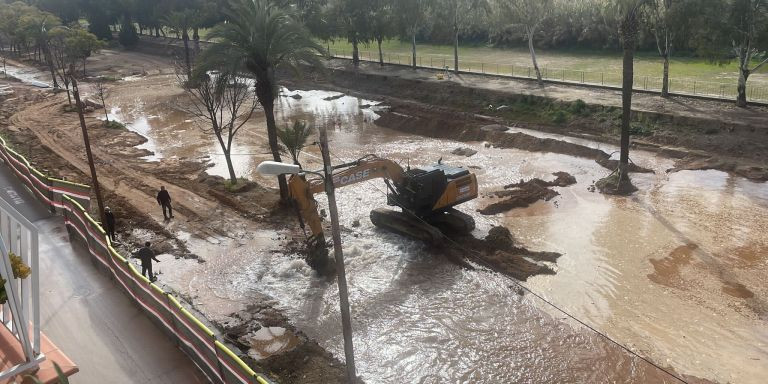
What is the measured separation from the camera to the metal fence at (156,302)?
1130 cm

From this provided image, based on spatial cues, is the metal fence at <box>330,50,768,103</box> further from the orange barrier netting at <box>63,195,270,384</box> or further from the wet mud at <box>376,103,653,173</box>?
the orange barrier netting at <box>63,195,270,384</box>

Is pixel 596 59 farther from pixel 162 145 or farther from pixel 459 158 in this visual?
pixel 162 145

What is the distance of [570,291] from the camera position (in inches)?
715

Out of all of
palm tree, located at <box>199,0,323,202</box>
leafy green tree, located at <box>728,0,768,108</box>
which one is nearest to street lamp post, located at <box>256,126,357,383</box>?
palm tree, located at <box>199,0,323,202</box>

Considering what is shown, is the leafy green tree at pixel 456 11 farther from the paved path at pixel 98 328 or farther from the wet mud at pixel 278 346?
the paved path at pixel 98 328

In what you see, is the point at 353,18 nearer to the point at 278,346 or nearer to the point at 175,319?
the point at 278,346

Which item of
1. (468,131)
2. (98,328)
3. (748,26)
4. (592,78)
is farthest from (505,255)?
(592,78)

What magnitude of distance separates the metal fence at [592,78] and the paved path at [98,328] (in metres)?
32.6

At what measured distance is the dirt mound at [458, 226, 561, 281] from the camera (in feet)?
63.4

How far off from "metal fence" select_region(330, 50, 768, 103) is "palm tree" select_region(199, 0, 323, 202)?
2334 cm

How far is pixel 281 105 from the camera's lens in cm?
5069

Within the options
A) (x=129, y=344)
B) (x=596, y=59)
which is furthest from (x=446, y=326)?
(x=596, y=59)

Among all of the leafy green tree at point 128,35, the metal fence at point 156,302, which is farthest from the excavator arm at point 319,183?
the leafy green tree at point 128,35

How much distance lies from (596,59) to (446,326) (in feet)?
158
